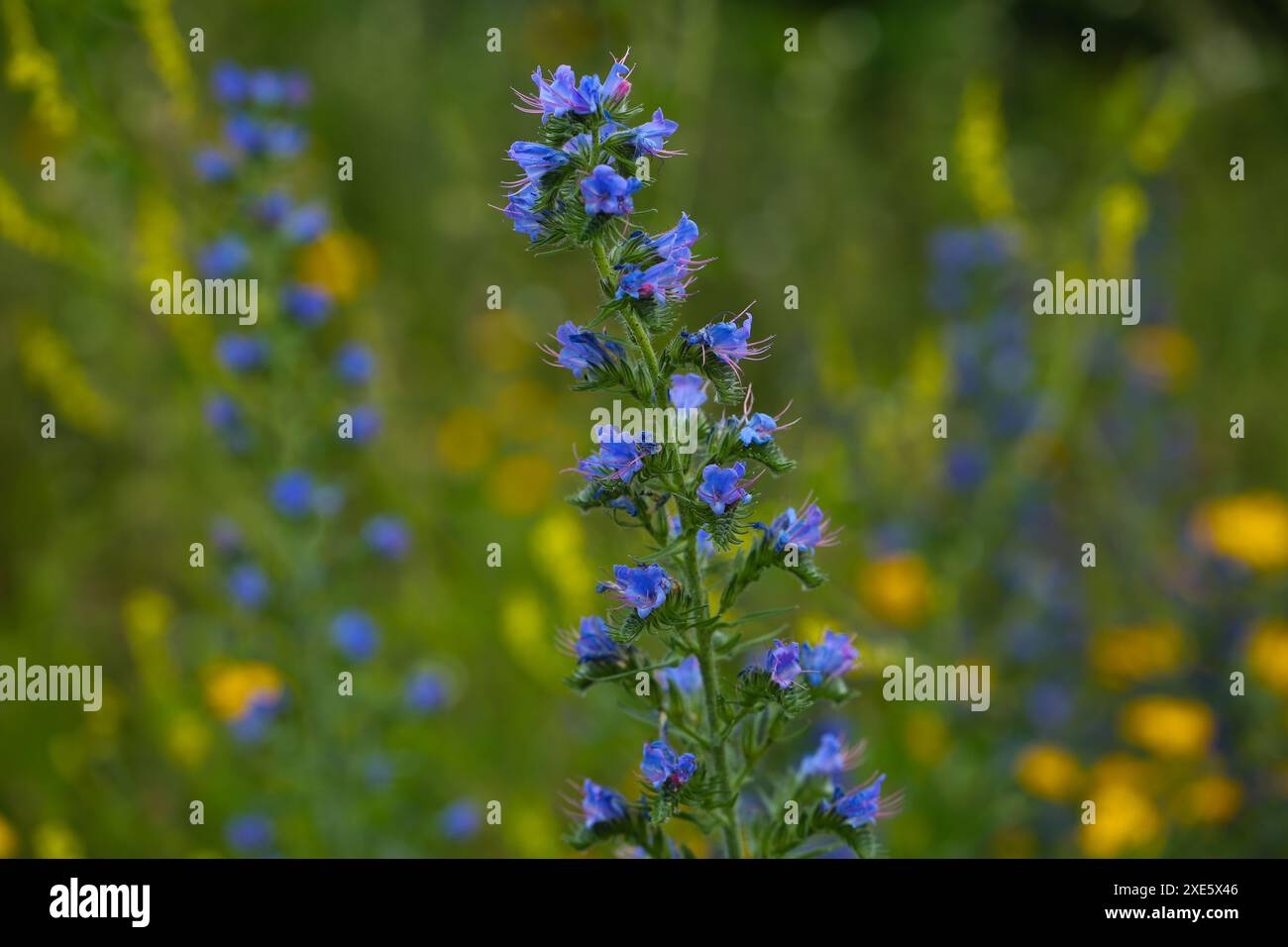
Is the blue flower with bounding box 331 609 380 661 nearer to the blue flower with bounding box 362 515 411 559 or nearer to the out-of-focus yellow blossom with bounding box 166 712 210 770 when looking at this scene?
the blue flower with bounding box 362 515 411 559

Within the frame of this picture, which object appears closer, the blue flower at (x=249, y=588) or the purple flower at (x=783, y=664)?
the purple flower at (x=783, y=664)

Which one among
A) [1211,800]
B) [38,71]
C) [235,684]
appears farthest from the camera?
[235,684]

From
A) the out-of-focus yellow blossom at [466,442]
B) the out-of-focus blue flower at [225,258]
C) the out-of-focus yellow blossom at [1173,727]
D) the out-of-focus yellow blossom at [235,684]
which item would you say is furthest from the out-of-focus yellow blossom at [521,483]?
the out-of-focus yellow blossom at [1173,727]

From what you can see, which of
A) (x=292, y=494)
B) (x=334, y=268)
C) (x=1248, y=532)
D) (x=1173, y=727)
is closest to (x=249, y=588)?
(x=292, y=494)

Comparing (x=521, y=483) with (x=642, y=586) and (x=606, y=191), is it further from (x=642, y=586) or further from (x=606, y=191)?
(x=606, y=191)

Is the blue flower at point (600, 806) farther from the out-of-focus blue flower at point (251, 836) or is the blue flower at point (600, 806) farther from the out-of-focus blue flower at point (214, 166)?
the out-of-focus blue flower at point (214, 166)

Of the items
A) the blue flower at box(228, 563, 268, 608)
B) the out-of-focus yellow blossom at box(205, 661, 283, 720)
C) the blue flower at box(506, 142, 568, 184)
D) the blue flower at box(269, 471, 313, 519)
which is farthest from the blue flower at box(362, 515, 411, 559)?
the blue flower at box(506, 142, 568, 184)

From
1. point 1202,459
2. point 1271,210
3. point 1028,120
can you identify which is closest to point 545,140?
point 1202,459
